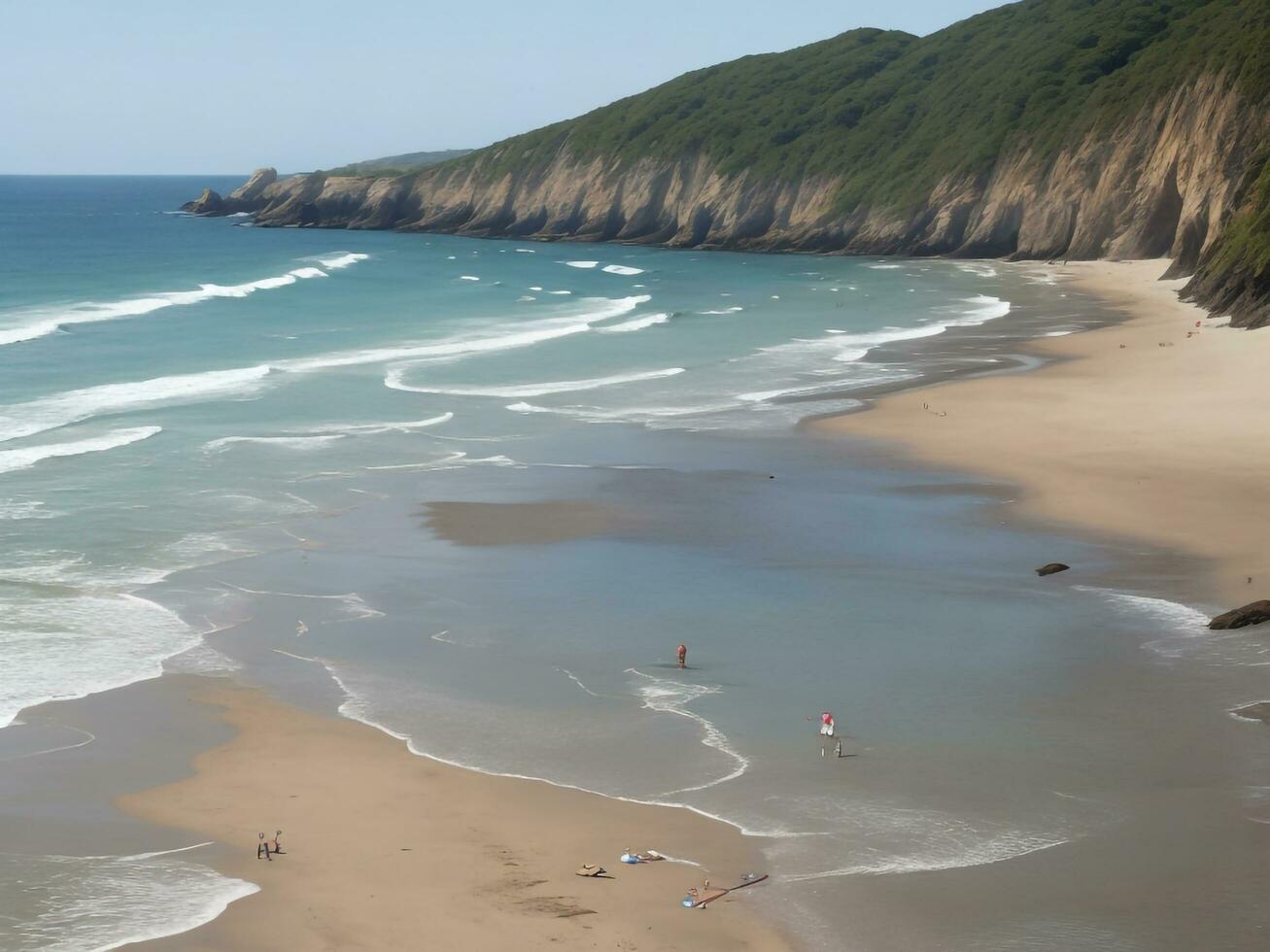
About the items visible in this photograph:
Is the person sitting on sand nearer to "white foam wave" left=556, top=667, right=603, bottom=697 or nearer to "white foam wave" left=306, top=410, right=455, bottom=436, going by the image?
"white foam wave" left=556, top=667, right=603, bottom=697

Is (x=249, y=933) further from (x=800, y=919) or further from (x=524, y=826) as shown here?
(x=800, y=919)

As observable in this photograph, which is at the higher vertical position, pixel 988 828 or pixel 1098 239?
pixel 1098 239

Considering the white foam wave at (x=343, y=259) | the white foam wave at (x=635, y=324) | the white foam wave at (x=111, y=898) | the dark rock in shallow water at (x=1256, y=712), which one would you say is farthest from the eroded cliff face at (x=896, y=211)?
the white foam wave at (x=111, y=898)

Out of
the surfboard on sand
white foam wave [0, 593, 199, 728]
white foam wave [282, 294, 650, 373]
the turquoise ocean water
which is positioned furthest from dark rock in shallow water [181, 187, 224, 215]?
the surfboard on sand

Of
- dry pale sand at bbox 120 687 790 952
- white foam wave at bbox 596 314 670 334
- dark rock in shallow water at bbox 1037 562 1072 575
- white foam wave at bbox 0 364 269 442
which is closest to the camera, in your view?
dry pale sand at bbox 120 687 790 952

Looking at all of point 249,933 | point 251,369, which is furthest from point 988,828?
point 251,369

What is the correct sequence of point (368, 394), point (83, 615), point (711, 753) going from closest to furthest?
point (711, 753), point (83, 615), point (368, 394)
